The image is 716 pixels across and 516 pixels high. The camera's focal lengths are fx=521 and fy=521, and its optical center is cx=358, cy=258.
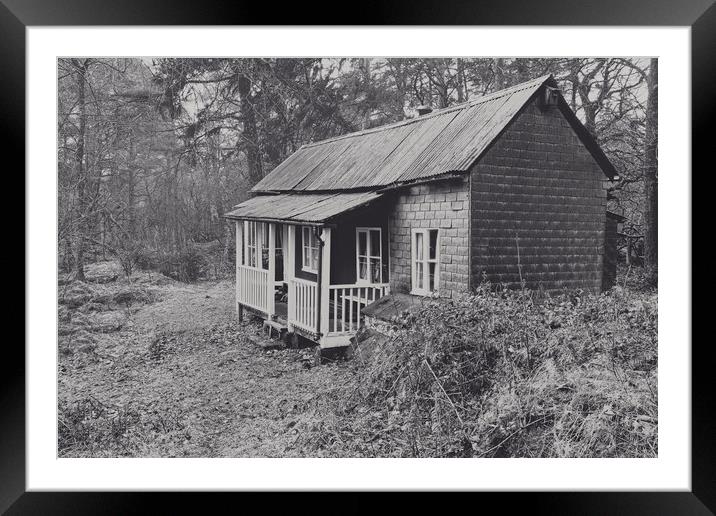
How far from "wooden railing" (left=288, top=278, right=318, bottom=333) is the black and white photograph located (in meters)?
0.03

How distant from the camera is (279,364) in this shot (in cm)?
684

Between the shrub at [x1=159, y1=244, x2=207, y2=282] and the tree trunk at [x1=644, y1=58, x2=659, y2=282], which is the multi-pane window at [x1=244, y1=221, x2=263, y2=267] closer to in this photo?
the shrub at [x1=159, y1=244, x2=207, y2=282]

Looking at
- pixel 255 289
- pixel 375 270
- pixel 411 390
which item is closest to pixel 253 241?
pixel 255 289

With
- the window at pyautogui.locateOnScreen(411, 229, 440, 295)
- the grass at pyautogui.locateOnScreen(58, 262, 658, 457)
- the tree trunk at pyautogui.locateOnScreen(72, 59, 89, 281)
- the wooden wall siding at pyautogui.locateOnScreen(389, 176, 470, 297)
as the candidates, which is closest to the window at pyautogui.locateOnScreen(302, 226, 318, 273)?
the wooden wall siding at pyautogui.locateOnScreen(389, 176, 470, 297)

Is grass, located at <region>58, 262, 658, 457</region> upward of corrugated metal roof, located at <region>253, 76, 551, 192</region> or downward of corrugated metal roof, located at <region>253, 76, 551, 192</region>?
downward

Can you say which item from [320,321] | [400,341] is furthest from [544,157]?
[320,321]

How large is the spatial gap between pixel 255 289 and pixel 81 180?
3158 mm

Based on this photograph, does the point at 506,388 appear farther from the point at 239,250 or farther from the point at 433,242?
the point at 239,250

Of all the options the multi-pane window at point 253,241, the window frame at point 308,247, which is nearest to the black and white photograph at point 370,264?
the multi-pane window at point 253,241

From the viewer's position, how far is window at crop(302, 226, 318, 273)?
9.02 m

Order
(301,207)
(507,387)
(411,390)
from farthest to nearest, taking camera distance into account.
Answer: (301,207) → (411,390) → (507,387)

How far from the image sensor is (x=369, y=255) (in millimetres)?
7781

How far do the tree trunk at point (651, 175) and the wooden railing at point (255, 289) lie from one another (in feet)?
16.8
